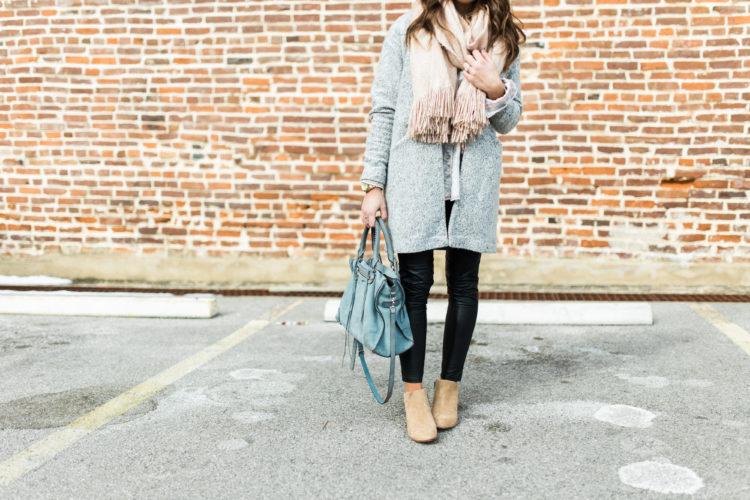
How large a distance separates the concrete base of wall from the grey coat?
3114 mm

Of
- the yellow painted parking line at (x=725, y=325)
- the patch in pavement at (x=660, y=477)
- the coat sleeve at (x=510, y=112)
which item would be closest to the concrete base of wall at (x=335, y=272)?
the yellow painted parking line at (x=725, y=325)

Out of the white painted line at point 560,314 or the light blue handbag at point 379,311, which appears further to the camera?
the white painted line at point 560,314

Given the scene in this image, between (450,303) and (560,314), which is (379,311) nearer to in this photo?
(450,303)

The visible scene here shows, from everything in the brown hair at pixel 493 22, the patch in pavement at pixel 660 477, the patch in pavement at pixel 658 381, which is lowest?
the patch in pavement at pixel 658 381

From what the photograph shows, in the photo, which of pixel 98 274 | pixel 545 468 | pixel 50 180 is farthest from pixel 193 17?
pixel 545 468

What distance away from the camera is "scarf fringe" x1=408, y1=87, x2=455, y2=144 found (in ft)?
8.09

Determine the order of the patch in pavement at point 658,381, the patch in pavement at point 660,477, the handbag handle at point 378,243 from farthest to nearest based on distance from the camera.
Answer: the patch in pavement at point 658,381
the handbag handle at point 378,243
the patch in pavement at point 660,477

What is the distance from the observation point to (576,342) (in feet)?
13.4

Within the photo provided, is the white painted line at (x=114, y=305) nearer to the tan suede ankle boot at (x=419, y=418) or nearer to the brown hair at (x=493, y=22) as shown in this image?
the tan suede ankle boot at (x=419, y=418)

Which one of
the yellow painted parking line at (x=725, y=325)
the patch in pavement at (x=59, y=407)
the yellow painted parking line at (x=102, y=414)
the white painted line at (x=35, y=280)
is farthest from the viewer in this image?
the white painted line at (x=35, y=280)

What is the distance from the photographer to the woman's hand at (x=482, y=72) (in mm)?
2484

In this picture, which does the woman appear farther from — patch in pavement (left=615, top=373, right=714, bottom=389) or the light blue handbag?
patch in pavement (left=615, top=373, right=714, bottom=389)

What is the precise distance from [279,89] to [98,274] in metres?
2.42

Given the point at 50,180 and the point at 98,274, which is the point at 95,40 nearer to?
the point at 50,180
